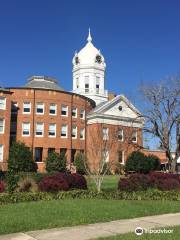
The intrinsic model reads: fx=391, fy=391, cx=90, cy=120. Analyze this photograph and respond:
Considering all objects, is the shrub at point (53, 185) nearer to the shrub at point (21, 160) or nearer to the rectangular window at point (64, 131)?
the shrub at point (21, 160)

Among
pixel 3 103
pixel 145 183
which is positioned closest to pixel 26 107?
pixel 3 103

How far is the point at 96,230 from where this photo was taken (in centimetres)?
1096

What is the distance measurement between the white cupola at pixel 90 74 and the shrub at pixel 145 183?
44.1 meters

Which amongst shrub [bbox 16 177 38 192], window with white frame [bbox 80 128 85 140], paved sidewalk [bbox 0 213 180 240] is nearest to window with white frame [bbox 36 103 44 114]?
window with white frame [bbox 80 128 85 140]

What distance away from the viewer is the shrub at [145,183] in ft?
72.0

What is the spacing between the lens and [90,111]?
59.2m

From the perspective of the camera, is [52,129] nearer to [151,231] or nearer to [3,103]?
[3,103]

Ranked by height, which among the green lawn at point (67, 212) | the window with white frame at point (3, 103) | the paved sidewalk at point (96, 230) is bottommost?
the paved sidewalk at point (96, 230)

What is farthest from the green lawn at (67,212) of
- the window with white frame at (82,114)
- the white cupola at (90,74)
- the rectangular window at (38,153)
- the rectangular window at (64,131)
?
the white cupola at (90,74)

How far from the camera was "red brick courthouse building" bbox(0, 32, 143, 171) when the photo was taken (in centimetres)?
4875

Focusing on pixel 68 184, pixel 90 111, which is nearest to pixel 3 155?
pixel 90 111

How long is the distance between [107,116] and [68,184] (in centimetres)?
3736

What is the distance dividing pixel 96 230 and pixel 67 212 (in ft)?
8.35

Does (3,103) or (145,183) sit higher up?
(3,103)
